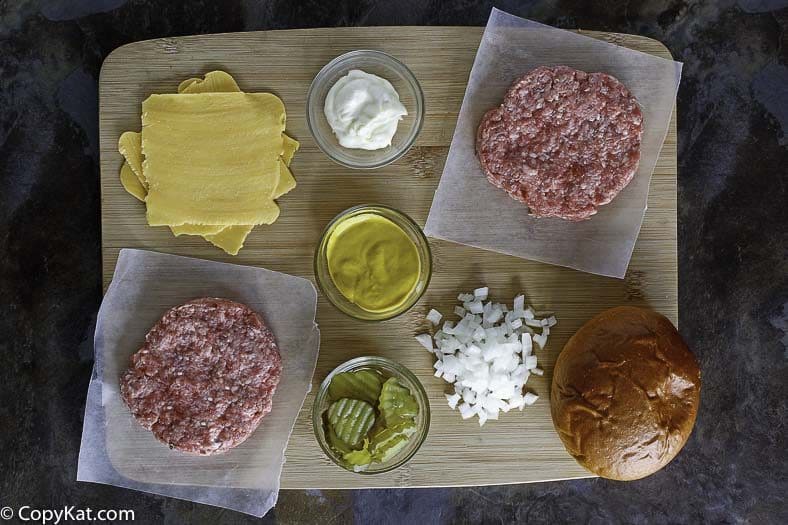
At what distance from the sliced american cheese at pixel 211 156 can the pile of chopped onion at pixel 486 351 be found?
75 cm

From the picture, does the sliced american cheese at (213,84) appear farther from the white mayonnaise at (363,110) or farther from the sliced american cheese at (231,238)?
the sliced american cheese at (231,238)

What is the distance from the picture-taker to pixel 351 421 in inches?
84.0

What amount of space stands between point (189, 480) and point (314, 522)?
0.53 metres

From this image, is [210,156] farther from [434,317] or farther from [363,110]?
[434,317]

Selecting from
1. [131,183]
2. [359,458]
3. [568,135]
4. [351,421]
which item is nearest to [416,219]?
[568,135]

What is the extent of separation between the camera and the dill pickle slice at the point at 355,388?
7.15 feet

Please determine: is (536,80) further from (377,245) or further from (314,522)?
(314,522)

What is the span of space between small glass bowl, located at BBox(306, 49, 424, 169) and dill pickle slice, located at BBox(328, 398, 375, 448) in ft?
2.62

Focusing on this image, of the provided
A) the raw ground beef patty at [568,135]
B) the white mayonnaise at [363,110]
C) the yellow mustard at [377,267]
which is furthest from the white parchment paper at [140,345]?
the raw ground beef patty at [568,135]

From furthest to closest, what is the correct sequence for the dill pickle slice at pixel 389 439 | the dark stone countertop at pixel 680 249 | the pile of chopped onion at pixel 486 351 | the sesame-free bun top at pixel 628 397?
1. the dark stone countertop at pixel 680 249
2. the pile of chopped onion at pixel 486 351
3. the dill pickle slice at pixel 389 439
4. the sesame-free bun top at pixel 628 397

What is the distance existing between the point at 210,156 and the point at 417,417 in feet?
3.69

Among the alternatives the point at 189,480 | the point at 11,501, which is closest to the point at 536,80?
the point at 189,480

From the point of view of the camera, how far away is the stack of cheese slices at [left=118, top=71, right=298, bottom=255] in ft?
7.36

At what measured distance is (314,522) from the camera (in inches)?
99.2
